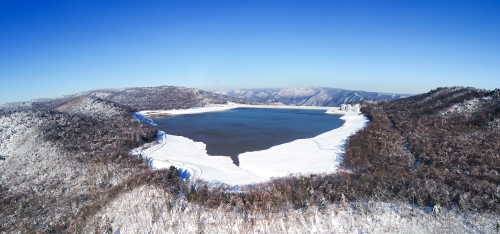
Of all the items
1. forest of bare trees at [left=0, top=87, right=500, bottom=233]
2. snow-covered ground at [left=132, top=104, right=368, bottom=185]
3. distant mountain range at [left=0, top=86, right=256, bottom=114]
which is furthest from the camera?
distant mountain range at [left=0, top=86, right=256, bottom=114]

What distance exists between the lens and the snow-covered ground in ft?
51.1

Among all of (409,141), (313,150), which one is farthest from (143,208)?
(409,141)

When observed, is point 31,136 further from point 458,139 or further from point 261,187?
point 458,139

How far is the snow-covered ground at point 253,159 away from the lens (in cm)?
1556

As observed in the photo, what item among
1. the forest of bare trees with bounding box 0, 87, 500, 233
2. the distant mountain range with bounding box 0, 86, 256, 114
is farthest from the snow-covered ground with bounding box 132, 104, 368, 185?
the distant mountain range with bounding box 0, 86, 256, 114

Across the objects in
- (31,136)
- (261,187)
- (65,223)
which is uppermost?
(31,136)

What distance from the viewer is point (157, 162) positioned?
1800cm

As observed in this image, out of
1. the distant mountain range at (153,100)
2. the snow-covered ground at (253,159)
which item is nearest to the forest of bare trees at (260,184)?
the snow-covered ground at (253,159)

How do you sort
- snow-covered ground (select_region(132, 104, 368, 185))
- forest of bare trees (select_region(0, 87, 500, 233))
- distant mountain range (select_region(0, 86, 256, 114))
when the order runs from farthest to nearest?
1. distant mountain range (select_region(0, 86, 256, 114))
2. snow-covered ground (select_region(132, 104, 368, 185))
3. forest of bare trees (select_region(0, 87, 500, 233))

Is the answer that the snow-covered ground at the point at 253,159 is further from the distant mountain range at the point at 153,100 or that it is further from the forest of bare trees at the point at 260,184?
the distant mountain range at the point at 153,100

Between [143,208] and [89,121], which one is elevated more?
[89,121]

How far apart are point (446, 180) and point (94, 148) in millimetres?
23437

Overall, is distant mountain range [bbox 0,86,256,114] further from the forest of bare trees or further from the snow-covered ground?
the snow-covered ground

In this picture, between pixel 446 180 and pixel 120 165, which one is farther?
pixel 120 165
